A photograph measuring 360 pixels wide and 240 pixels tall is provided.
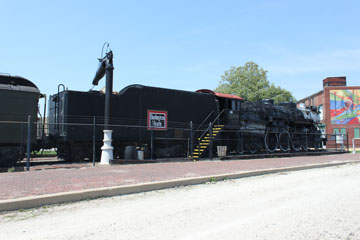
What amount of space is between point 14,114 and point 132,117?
16.5 feet

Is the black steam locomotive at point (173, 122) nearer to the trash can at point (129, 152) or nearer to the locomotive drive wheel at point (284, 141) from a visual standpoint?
the locomotive drive wheel at point (284, 141)

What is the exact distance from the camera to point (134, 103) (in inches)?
554

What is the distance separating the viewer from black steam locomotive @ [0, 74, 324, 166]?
10.9 m

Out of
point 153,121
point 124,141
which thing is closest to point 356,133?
point 153,121

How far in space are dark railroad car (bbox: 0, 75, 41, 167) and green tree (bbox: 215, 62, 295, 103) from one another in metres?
38.7

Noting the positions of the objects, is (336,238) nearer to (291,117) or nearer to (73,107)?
(73,107)

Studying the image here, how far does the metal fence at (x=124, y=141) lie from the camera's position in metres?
10.4

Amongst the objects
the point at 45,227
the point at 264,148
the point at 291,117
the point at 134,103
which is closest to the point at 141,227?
the point at 45,227

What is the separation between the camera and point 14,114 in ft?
34.4

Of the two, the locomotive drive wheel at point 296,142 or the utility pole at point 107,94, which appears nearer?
the utility pole at point 107,94

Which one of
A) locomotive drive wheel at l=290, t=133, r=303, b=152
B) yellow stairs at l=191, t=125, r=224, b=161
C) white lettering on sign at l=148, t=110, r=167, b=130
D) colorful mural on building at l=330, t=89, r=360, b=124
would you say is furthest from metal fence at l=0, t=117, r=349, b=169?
colorful mural on building at l=330, t=89, r=360, b=124

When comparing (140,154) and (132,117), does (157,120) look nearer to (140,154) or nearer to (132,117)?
(132,117)

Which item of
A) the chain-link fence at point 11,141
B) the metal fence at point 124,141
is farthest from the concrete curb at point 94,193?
the chain-link fence at point 11,141

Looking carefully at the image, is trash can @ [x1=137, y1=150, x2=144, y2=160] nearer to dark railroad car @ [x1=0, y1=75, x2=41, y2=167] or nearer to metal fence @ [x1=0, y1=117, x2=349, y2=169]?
metal fence @ [x1=0, y1=117, x2=349, y2=169]
